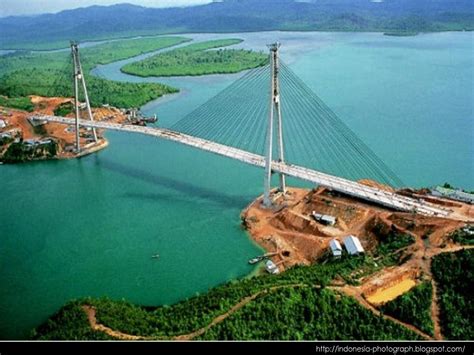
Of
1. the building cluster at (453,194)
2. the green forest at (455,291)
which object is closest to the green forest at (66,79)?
the building cluster at (453,194)

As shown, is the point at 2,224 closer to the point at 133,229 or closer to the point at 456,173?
the point at 133,229

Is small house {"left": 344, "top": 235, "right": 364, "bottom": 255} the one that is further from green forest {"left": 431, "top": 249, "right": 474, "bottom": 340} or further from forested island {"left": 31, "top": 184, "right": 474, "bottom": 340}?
green forest {"left": 431, "top": 249, "right": 474, "bottom": 340}

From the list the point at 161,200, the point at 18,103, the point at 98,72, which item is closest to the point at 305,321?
the point at 161,200

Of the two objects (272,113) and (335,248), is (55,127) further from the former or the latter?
(335,248)

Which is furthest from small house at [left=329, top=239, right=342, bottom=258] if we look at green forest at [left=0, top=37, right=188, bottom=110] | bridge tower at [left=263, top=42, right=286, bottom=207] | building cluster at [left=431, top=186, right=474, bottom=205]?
green forest at [left=0, top=37, right=188, bottom=110]

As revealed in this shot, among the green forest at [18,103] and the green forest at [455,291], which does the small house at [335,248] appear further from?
the green forest at [18,103]

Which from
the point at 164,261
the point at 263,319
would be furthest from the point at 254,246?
the point at 263,319
